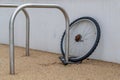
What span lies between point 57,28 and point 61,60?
0.73 m

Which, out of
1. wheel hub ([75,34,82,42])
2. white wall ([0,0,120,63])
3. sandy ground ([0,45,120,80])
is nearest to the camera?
sandy ground ([0,45,120,80])

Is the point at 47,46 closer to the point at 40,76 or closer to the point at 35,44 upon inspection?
the point at 35,44

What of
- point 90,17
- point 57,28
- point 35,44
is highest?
point 90,17

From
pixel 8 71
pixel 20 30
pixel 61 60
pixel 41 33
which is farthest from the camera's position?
pixel 20 30

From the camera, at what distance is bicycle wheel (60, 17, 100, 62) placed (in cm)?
322

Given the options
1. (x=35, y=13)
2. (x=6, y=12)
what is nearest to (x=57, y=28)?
(x=35, y=13)

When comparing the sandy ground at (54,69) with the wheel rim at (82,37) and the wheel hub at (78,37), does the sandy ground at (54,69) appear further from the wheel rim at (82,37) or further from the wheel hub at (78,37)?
the wheel hub at (78,37)

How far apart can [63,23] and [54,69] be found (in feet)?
3.26

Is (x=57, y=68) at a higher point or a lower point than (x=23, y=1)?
lower

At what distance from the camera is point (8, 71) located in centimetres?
264

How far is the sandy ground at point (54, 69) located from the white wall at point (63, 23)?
0.23 meters

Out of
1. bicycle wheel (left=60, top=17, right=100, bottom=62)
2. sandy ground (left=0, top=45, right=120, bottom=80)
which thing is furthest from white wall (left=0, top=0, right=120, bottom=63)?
sandy ground (left=0, top=45, right=120, bottom=80)

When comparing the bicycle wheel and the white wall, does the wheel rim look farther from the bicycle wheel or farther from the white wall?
the white wall

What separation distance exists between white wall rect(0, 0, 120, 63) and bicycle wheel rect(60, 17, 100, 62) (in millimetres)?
89
